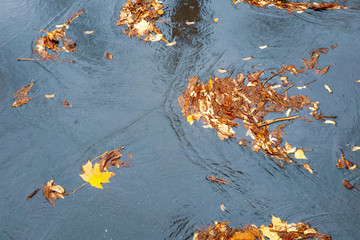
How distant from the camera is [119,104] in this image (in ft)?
8.43

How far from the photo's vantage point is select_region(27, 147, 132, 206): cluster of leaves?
207cm

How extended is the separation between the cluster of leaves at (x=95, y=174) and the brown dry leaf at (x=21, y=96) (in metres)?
0.99

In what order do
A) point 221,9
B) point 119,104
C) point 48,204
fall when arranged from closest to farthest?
point 48,204 < point 119,104 < point 221,9

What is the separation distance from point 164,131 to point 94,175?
27.7 inches

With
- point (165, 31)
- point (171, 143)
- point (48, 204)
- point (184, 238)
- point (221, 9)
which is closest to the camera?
point (184, 238)

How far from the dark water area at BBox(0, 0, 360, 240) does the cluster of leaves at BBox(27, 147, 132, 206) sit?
44 millimetres

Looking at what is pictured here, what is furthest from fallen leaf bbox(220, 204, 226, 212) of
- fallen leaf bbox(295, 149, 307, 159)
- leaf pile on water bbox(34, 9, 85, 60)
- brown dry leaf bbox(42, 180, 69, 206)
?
leaf pile on water bbox(34, 9, 85, 60)

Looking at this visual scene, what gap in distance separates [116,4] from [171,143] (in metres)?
2.27

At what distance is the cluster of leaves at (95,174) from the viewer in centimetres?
207

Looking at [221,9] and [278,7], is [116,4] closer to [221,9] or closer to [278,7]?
[221,9]

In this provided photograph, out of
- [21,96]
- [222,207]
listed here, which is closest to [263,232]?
[222,207]

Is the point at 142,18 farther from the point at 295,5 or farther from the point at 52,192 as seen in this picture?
the point at 52,192

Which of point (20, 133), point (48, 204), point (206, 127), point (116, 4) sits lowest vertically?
point (48, 204)

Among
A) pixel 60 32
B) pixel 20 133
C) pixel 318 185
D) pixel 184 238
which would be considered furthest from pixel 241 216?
pixel 60 32
